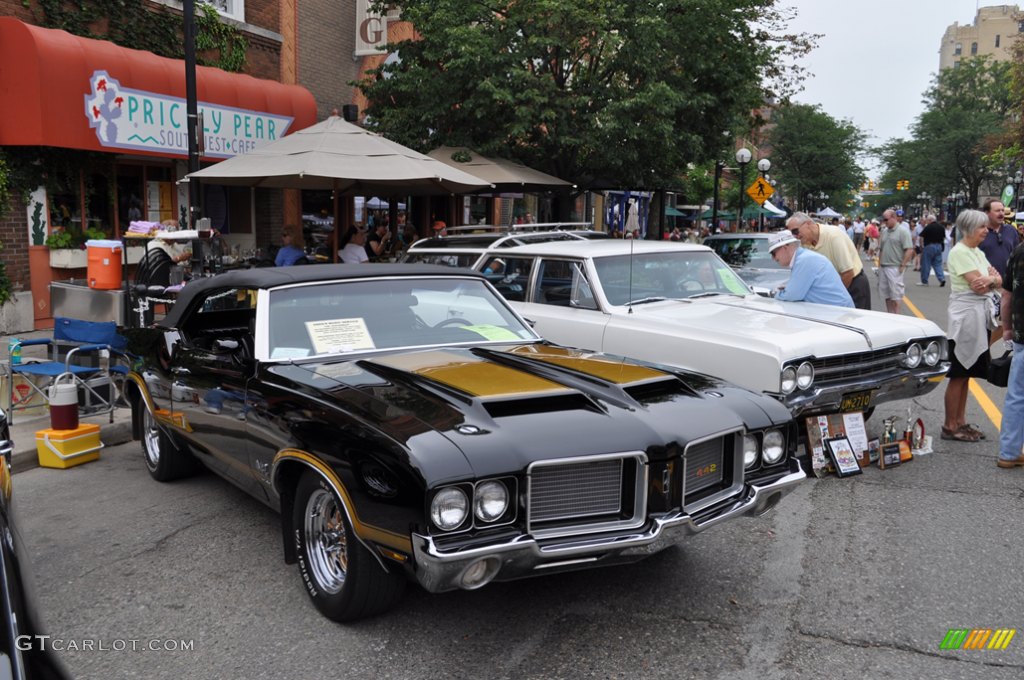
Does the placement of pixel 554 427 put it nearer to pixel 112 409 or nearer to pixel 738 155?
pixel 112 409

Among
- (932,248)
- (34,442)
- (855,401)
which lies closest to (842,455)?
(855,401)

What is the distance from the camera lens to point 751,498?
3.89 meters

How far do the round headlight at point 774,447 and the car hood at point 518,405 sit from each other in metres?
0.08

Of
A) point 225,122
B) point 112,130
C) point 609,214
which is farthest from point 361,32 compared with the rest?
point 609,214

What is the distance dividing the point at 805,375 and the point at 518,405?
282 cm

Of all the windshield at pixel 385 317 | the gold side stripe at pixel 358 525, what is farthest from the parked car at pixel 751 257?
the gold side stripe at pixel 358 525

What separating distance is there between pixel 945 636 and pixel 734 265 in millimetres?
8613

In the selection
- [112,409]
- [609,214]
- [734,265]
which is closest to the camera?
[112,409]

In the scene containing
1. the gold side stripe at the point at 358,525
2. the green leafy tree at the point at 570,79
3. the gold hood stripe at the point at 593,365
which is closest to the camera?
the gold side stripe at the point at 358,525

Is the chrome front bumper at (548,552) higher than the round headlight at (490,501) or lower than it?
lower

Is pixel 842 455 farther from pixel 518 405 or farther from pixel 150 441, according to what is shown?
pixel 150 441

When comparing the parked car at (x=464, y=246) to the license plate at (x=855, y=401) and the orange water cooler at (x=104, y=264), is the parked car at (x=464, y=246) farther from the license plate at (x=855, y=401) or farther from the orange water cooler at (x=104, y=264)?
the orange water cooler at (x=104, y=264)

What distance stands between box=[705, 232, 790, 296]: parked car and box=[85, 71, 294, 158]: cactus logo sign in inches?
293

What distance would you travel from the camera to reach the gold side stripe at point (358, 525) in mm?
3279
